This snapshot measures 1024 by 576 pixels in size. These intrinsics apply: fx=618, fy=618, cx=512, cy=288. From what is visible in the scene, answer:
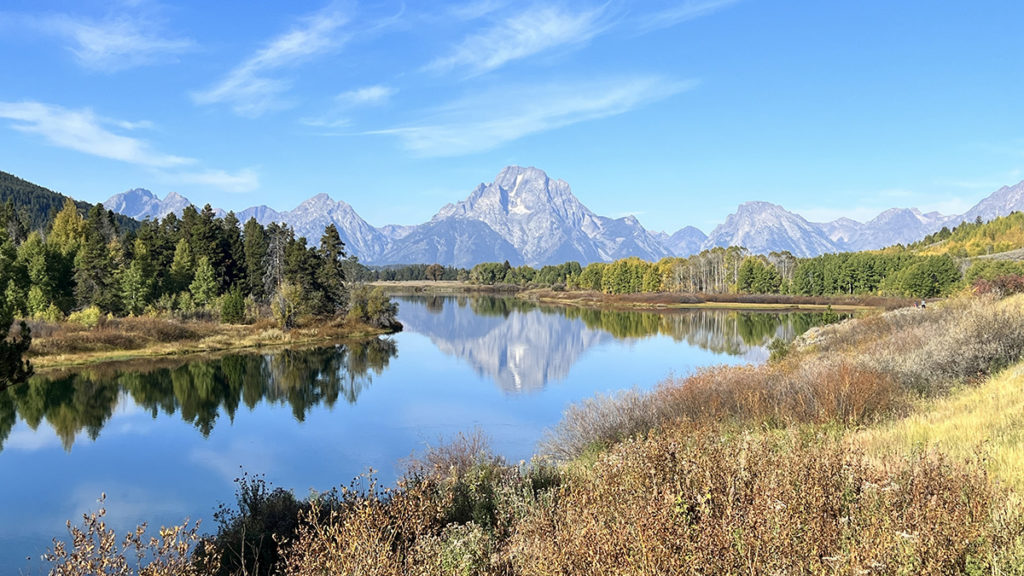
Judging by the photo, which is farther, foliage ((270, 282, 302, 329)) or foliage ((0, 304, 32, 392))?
foliage ((270, 282, 302, 329))

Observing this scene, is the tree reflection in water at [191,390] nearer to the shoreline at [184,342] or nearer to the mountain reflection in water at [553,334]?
the shoreline at [184,342]

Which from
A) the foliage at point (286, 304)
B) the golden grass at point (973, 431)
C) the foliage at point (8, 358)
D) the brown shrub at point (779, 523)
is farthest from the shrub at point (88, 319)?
the golden grass at point (973, 431)

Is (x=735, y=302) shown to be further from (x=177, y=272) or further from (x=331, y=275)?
(x=177, y=272)

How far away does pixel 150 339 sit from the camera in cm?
4747

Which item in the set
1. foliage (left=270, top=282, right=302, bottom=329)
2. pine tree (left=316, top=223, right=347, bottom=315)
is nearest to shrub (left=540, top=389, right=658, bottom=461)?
foliage (left=270, top=282, right=302, bottom=329)

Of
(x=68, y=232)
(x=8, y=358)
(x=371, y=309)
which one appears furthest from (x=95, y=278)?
(x=8, y=358)

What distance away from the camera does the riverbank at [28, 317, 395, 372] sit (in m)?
41.6

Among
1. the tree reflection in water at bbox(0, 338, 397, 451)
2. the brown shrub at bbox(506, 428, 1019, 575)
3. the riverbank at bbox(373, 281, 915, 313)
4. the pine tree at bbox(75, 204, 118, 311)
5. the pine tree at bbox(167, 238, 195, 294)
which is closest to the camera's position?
the brown shrub at bbox(506, 428, 1019, 575)

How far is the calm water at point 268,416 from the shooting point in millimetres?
18062

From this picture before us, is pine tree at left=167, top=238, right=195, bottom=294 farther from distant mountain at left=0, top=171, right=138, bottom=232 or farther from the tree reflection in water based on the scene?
distant mountain at left=0, top=171, right=138, bottom=232

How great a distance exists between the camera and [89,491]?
1830 cm

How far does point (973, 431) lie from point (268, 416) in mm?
27009

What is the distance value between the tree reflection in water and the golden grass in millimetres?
24597

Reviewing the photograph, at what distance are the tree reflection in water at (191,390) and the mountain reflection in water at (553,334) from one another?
32.5 ft
